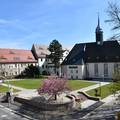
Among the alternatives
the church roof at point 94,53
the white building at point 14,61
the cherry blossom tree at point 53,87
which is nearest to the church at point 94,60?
the church roof at point 94,53

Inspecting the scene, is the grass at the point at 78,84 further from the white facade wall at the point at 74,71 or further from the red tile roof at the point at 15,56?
the red tile roof at the point at 15,56

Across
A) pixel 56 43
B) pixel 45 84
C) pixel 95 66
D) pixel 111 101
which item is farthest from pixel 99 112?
pixel 56 43

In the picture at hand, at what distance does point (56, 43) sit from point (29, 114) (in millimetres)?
49865

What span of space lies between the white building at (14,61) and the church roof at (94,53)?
48.5ft

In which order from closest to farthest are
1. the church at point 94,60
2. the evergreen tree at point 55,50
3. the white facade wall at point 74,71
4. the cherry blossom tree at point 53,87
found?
the cherry blossom tree at point 53,87 → the church at point 94,60 → the white facade wall at point 74,71 → the evergreen tree at point 55,50

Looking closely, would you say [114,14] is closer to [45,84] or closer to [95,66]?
[45,84]

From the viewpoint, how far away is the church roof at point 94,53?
7019cm

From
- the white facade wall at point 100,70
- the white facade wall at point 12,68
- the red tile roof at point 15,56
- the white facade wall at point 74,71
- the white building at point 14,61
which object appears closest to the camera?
the white facade wall at point 100,70

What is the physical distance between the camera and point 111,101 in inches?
1539

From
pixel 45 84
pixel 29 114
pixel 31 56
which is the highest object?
pixel 31 56

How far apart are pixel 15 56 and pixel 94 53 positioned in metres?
24.6

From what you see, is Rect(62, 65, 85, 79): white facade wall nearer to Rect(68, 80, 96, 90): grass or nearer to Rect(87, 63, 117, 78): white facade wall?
Rect(87, 63, 117, 78): white facade wall

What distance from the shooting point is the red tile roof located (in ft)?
265

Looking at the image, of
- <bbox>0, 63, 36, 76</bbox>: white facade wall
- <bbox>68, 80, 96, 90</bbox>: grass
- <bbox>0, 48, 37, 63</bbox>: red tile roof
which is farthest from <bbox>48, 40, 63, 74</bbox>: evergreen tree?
<bbox>68, 80, 96, 90</bbox>: grass
